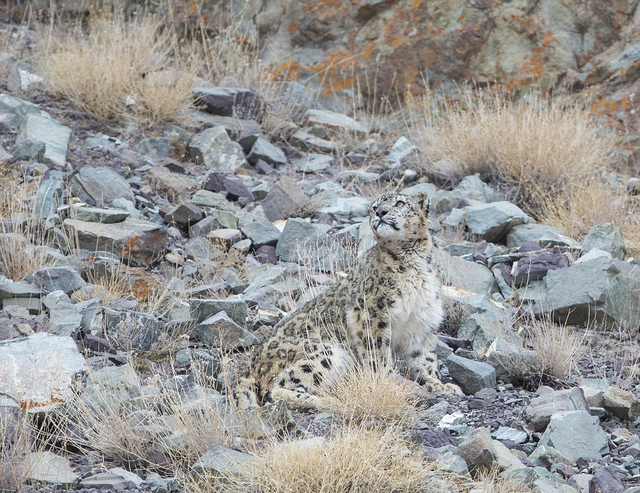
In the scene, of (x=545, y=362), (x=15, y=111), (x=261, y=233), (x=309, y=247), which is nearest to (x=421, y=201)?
(x=545, y=362)

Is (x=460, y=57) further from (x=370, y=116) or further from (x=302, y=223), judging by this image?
(x=302, y=223)

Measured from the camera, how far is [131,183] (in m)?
10.4

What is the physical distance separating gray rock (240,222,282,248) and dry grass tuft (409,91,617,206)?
9.57ft

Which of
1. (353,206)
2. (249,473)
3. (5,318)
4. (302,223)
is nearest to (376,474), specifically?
(249,473)

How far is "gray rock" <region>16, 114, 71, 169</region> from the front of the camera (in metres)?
10.4

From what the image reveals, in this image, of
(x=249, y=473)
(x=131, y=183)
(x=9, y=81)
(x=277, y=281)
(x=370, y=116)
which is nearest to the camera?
(x=249, y=473)

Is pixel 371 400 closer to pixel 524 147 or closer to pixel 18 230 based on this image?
pixel 18 230

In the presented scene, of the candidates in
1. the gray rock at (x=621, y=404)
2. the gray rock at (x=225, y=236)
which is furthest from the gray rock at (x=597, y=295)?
the gray rock at (x=225, y=236)

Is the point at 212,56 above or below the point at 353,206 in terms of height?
above

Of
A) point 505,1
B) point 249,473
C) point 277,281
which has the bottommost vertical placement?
point 277,281

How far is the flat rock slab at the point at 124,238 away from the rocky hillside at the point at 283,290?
0.02 metres

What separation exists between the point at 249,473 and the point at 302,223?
4843 mm

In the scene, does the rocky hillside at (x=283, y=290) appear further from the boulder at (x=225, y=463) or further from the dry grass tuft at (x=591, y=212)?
the dry grass tuft at (x=591, y=212)

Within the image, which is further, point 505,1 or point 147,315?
point 505,1
